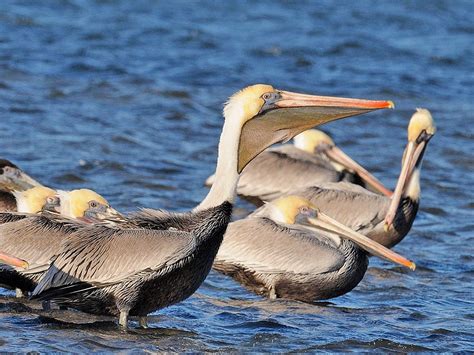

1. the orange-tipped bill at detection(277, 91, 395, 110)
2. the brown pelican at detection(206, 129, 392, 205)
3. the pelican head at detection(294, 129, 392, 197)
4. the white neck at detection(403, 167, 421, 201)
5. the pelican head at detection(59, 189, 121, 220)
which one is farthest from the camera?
the pelican head at detection(294, 129, 392, 197)

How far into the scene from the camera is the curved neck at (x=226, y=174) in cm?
602

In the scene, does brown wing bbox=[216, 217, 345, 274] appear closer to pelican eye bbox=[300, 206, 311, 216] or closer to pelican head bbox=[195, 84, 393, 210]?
pelican eye bbox=[300, 206, 311, 216]

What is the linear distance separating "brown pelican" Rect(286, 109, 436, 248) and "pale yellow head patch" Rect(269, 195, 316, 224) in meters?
0.76

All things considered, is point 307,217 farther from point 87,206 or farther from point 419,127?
point 419,127

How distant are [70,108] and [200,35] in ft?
16.1

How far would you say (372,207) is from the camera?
28.0 feet

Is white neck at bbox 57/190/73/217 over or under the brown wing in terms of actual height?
over

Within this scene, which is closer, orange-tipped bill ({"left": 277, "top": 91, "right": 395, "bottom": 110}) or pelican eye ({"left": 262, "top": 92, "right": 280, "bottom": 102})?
orange-tipped bill ({"left": 277, "top": 91, "right": 395, "bottom": 110})

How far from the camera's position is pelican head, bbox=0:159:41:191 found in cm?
762

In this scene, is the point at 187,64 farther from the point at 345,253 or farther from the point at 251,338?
the point at 251,338

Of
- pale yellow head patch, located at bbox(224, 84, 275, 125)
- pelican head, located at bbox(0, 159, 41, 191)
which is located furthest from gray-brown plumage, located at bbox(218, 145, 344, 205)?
pale yellow head patch, located at bbox(224, 84, 275, 125)

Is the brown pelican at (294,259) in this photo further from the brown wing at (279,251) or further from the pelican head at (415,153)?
the pelican head at (415,153)

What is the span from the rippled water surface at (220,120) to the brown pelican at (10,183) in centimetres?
127

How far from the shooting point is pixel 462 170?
11086mm
